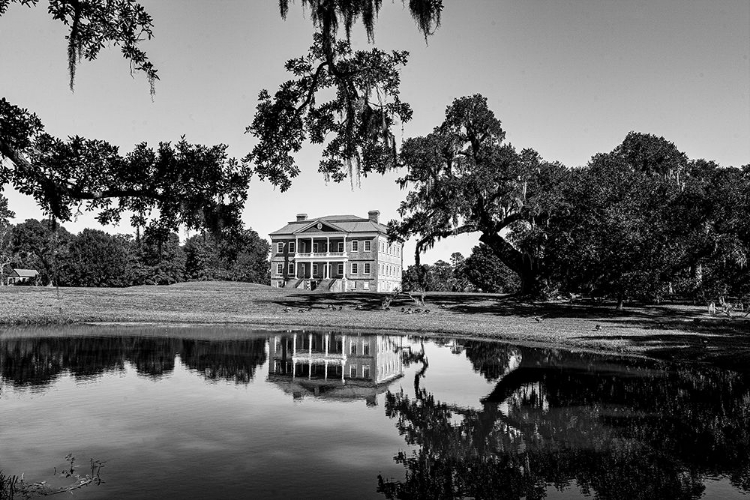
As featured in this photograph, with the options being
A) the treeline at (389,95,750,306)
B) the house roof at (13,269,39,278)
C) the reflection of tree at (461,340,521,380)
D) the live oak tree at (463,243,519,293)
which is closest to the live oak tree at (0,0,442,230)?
the reflection of tree at (461,340,521,380)

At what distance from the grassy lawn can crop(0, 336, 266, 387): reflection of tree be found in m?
7.72

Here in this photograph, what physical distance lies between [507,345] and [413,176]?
19373mm

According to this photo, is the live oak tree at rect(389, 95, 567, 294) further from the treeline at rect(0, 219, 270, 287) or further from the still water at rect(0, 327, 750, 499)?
the treeline at rect(0, 219, 270, 287)

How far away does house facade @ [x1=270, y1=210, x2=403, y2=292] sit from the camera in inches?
3073

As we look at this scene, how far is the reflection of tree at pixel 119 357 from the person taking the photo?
529 inches

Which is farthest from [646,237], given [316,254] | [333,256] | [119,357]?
[316,254]

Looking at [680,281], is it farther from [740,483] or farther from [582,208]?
[740,483]

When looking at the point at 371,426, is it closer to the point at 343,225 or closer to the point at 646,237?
the point at 646,237

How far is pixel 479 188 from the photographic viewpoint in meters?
37.0

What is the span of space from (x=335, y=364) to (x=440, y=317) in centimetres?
1847

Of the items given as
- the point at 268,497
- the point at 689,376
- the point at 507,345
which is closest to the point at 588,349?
the point at 507,345

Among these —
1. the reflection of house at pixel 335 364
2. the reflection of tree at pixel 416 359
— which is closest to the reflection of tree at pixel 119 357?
the reflection of house at pixel 335 364

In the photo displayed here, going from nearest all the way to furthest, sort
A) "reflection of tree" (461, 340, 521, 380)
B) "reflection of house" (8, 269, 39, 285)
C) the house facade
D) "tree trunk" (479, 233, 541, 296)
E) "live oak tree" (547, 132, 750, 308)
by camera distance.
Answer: "reflection of tree" (461, 340, 521, 380)
"live oak tree" (547, 132, 750, 308)
"tree trunk" (479, 233, 541, 296)
the house facade
"reflection of house" (8, 269, 39, 285)

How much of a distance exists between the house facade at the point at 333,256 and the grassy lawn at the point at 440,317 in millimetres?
27349
